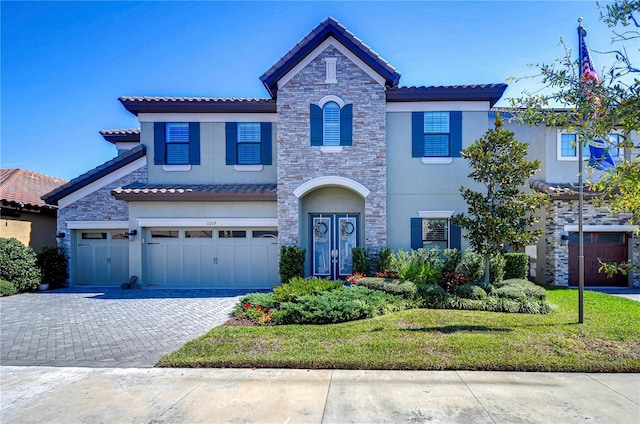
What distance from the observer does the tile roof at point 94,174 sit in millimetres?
13953

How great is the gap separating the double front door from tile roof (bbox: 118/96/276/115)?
16.2 ft

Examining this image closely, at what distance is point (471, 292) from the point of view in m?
9.95

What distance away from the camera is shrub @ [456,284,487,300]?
9.86 m

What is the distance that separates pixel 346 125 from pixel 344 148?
0.87 meters

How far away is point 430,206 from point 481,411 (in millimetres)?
9380

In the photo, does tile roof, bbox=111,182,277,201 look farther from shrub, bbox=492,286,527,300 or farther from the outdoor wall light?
shrub, bbox=492,286,527,300

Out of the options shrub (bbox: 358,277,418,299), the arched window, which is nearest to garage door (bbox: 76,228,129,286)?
the arched window

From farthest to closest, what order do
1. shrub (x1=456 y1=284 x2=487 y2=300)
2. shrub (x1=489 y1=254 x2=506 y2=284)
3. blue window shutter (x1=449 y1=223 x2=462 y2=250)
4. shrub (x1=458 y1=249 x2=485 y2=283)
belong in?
blue window shutter (x1=449 y1=223 x2=462 y2=250) → shrub (x1=489 y1=254 x2=506 y2=284) → shrub (x1=458 y1=249 x2=485 y2=283) → shrub (x1=456 y1=284 x2=487 y2=300)

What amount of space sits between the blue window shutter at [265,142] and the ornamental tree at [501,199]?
7546 mm

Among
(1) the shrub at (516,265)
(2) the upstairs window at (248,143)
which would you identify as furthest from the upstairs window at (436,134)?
(2) the upstairs window at (248,143)

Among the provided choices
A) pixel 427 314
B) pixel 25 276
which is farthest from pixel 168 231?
pixel 427 314

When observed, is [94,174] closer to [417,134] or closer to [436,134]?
[417,134]

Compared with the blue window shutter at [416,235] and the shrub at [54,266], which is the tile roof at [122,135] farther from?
the blue window shutter at [416,235]

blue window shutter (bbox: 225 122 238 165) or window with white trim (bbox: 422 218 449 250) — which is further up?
blue window shutter (bbox: 225 122 238 165)
